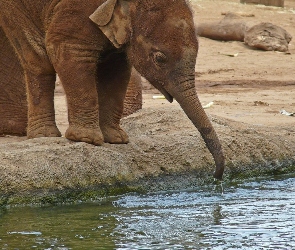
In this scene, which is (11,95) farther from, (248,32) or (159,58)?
(248,32)

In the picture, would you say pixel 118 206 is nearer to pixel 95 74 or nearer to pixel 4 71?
Result: pixel 95 74

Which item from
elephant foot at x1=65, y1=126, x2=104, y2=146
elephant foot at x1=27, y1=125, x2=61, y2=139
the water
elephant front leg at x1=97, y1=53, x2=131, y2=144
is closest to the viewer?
the water

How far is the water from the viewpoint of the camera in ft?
21.4

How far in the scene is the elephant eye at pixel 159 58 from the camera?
759 centimetres

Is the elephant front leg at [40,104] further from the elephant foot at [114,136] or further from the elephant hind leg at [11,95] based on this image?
the elephant hind leg at [11,95]

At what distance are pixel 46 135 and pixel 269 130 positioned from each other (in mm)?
2197

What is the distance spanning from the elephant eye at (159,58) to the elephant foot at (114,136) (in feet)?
3.00

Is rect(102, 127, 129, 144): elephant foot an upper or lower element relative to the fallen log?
lower

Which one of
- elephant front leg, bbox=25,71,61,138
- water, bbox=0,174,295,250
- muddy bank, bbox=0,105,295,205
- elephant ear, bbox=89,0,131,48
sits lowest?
water, bbox=0,174,295,250

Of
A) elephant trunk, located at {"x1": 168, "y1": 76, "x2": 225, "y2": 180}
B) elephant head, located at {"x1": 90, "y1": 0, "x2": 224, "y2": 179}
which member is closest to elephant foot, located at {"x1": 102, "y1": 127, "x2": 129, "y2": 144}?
elephant head, located at {"x1": 90, "y1": 0, "x2": 224, "y2": 179}

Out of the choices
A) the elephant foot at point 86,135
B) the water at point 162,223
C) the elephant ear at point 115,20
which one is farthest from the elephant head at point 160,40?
the elephant foot at point 86,135

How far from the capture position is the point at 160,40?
759 cm

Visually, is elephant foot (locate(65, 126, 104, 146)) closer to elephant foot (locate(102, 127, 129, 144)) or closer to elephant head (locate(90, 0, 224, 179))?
elephant foot (locate(102, 127, 129, 144))

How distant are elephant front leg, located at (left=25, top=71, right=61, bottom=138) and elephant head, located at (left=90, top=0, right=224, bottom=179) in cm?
87
